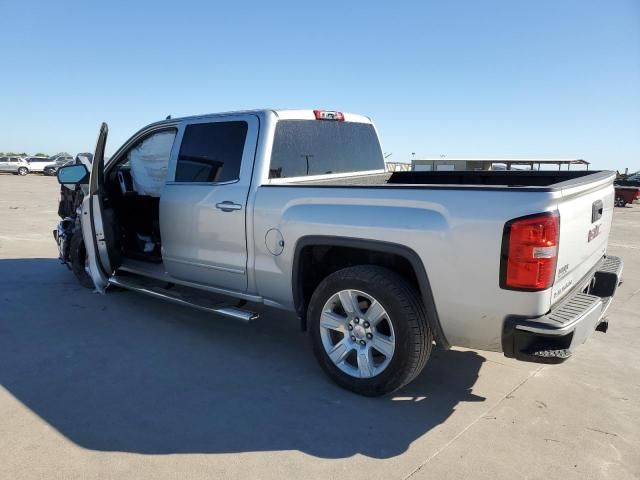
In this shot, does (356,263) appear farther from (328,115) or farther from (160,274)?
(160,274)

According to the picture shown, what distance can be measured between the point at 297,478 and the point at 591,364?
2.67 metres

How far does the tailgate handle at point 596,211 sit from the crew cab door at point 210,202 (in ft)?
8.01

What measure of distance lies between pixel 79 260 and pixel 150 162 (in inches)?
62.7

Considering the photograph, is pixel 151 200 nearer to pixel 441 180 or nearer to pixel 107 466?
pixel 441 180

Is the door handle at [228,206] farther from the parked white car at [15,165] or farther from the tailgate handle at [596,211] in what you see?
the parked white car at [15,165]

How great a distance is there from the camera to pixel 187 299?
14.0ft

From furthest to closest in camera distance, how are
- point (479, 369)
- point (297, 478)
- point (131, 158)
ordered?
1. point (131, 158)
2. point (479, 369)
3. point (297, 478)

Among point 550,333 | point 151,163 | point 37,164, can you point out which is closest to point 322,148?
point 151,163

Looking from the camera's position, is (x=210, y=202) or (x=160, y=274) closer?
(x=210, y=202)

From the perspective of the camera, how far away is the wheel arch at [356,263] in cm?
296

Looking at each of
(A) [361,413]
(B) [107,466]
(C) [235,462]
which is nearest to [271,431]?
(C) [235,462]

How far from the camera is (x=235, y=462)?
2.58m

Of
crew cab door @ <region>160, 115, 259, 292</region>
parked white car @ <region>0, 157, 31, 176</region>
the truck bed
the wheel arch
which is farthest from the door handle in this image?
parked white car @ <region>0, 157, 31, 176</region>

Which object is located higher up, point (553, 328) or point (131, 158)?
point (131, 158)
